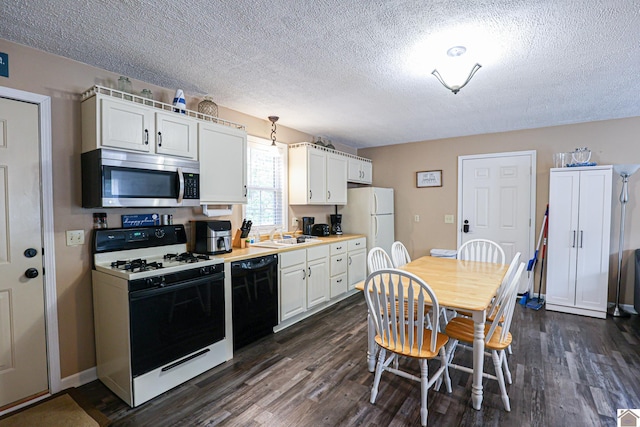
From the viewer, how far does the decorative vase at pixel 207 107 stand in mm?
2865

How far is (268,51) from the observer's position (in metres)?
2.13

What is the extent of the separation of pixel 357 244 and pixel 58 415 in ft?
11.2

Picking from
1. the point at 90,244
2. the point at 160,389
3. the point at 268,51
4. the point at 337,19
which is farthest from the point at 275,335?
the point at 337,19

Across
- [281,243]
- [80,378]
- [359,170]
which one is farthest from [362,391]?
[359,170]

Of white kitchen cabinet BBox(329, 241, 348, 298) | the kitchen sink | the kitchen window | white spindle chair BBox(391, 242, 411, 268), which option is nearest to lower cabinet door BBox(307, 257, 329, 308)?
white kitchen cabinet BBox(329, 241, 348, 298)

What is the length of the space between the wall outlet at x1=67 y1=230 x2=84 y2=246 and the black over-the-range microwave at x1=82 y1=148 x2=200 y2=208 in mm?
199

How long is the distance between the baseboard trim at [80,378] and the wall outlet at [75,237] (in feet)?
3.14

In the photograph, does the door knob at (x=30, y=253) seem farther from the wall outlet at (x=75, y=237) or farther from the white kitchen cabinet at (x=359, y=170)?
the white kitchen cabinet at (x=359, y=170)

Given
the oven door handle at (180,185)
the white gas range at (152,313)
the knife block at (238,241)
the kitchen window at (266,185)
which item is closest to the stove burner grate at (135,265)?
the white gas range at (152,313)

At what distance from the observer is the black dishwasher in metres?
2.76

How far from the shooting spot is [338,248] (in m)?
4.08

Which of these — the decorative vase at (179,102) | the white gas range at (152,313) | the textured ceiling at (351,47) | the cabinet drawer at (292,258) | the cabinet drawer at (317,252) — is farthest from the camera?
the cabinet drawer at (317,252)

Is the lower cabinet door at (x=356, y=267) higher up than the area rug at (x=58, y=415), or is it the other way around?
the lower cabinet door at (x=356, y=267)

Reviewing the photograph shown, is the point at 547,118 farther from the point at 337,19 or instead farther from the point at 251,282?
the point at 251,282
